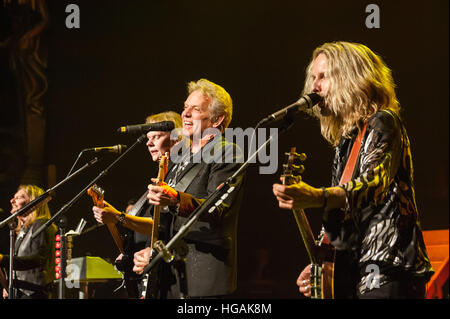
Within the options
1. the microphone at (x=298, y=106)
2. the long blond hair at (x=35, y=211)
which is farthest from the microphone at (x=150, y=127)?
the long blond hair at (x=35, y=211)

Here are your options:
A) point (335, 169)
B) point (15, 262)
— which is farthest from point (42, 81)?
point (335, 169)

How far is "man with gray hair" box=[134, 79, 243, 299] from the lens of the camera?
9.11 ft

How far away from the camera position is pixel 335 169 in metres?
2.42

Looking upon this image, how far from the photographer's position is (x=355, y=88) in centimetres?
231

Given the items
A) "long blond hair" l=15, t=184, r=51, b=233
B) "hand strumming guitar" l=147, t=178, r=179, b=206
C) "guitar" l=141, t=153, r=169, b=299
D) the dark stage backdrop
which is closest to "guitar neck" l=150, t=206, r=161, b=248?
"guitar" l=141, t=153, r=169, b=299

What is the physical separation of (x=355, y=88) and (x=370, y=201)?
523 mm

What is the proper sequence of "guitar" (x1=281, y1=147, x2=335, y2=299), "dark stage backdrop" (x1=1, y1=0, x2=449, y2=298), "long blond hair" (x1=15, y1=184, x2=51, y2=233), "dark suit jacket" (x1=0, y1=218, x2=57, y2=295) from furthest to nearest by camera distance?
"long blond hair" (x1=15, y1=184, x2=51, y2=233) → "dark suit jacket" (x1=0, y1=218, x2=57, y2=295) → "dark stage backdrop" (x1=1, y1=0, x2=449, y2=298) → "guitar" (x1=281, y1=147, x2=335, y2=299)

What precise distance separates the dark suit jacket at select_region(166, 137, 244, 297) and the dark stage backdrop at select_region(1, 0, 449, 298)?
2694mm

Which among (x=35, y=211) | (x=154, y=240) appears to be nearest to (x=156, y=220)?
(x=154, y=240)

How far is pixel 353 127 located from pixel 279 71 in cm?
355

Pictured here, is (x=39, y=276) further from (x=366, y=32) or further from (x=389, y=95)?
(x=389, y=95)

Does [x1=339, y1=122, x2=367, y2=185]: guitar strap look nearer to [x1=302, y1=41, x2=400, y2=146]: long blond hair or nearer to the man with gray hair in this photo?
[x1=302, y1=41, x2=400, y2=146]: long blond hair

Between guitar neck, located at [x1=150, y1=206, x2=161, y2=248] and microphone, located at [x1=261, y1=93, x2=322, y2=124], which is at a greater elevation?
microphone, located at [x1=261, y1=93, x2=322, y2=124]

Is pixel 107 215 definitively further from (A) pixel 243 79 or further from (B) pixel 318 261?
(A) pixel 243 79
